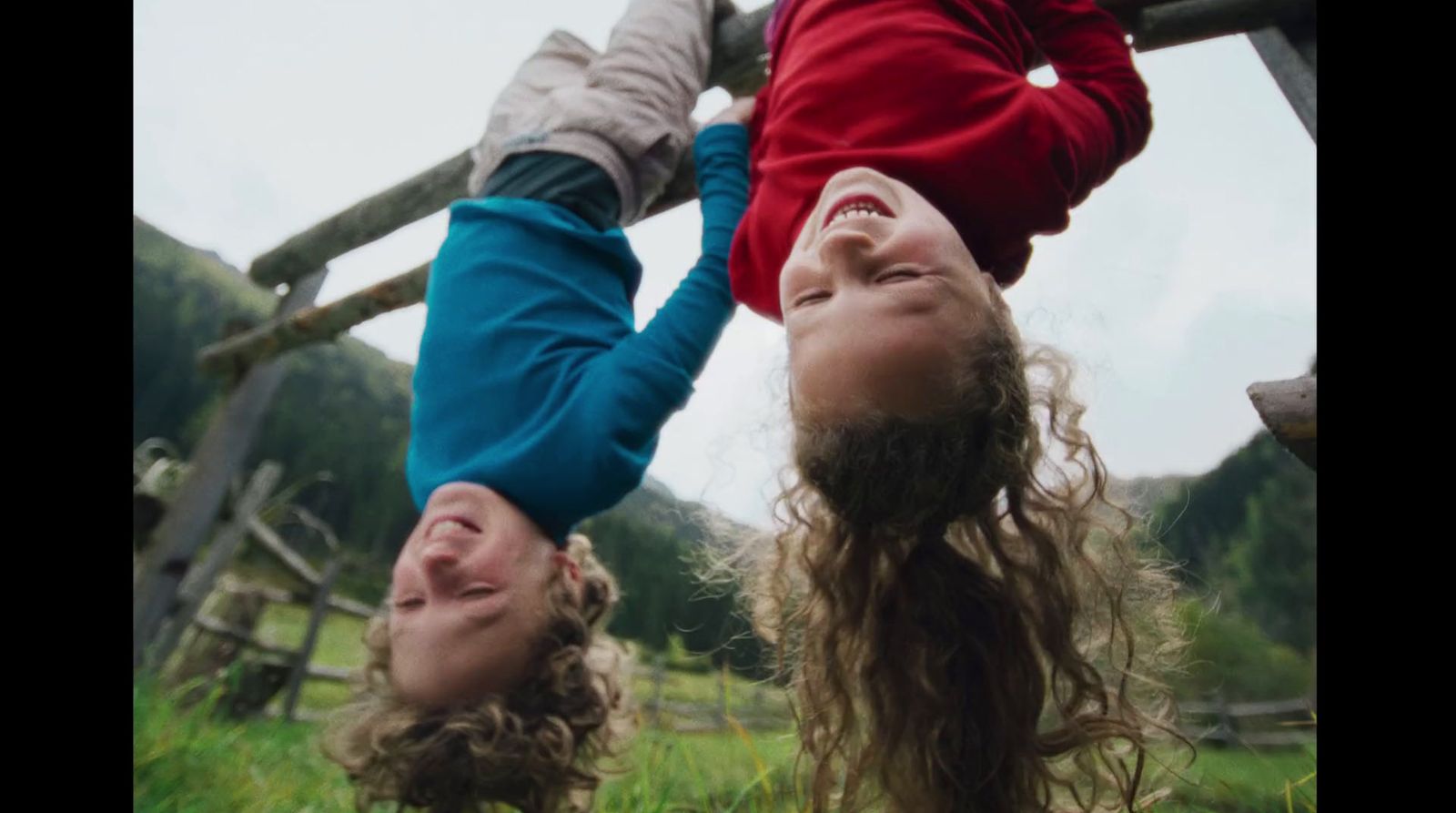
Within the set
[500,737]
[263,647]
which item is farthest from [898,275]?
[263,647]

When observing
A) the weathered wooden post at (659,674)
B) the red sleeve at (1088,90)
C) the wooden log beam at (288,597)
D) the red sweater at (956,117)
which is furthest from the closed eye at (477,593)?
the wooden log beam at (288,597)

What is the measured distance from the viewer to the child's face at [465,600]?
1339mm

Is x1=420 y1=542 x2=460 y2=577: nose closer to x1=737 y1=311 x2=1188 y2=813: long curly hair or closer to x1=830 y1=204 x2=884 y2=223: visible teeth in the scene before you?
x1=737 y1=311 x2=1188 y2=813: long curly hair

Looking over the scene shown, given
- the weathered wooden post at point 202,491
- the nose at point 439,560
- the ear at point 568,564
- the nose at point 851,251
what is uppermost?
the nose at point 851,251

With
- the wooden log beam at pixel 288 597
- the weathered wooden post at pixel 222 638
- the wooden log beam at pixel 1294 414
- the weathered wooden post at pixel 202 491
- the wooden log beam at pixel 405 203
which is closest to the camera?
the wooden log beam at pixel 1294 414

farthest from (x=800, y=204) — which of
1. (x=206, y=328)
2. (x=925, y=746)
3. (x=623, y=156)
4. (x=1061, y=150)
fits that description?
(x=206, y=328)

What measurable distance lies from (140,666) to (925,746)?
9.21 ft

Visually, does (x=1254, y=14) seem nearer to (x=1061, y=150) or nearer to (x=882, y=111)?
(x=1061, y=150)

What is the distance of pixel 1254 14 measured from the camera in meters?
1.25

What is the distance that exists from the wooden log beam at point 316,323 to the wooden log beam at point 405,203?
0.52 ft

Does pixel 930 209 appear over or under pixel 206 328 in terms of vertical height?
over

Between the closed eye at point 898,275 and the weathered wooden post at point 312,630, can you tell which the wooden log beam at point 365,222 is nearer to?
the closed eye at point 898,275

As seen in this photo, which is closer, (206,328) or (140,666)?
(140,666)
